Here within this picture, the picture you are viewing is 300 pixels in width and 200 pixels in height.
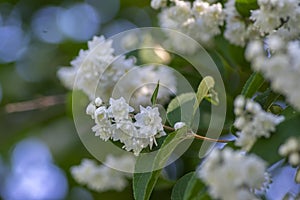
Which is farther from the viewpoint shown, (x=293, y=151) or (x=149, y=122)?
(x=149, y=122)

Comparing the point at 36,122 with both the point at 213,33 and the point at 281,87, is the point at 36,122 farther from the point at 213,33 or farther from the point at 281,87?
the point at 281,87

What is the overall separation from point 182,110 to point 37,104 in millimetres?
1296

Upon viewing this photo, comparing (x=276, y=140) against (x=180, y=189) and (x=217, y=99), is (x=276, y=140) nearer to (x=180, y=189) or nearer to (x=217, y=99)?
(x=180, y=189)

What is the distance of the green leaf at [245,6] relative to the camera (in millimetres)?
1214

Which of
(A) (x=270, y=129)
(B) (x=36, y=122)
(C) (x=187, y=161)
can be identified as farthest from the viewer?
(B) (x=36, y=122)

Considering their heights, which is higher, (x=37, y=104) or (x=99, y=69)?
(x=99, y=69)

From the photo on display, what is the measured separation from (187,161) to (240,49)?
0.34m

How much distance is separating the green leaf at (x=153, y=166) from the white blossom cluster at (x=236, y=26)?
363 millimetres

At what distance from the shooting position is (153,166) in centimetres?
99

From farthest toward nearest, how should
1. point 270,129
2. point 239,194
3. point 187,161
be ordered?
1. point 187,161
2. point 270,129
3. point 239,194

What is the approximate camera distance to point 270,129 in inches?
32.5

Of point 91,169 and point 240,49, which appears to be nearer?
point 240,49

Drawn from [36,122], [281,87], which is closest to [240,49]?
[281,87]

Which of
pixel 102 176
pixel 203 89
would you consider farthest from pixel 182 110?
pixel 102 176
